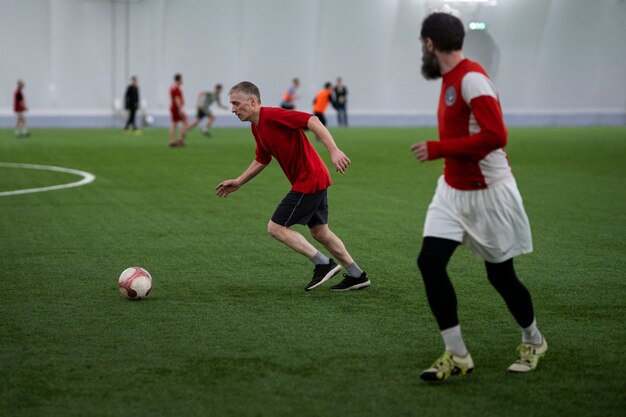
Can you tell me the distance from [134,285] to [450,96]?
11.1 feet

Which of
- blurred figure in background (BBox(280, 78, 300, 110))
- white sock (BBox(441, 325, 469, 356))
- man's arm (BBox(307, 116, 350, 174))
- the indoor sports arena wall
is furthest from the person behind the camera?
blurred figure in background (BBox(280, 78, 300, 110))

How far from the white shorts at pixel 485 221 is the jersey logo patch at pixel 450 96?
1.69 feet

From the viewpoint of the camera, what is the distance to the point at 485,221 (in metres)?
5.42

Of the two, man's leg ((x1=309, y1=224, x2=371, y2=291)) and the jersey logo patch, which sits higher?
the jersey logo patch

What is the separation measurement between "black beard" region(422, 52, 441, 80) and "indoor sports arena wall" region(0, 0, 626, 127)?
36565 millimetres

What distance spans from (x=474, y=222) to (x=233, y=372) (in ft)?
5.52

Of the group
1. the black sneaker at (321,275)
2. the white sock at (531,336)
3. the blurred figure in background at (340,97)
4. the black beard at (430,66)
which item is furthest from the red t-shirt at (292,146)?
the blurred figure in background at (340,97)

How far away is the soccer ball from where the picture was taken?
7.59 m

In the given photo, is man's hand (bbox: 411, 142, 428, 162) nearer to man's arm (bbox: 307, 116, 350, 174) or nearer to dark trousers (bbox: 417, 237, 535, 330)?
dark trousers (bbox: 417, 237, 535, 330)

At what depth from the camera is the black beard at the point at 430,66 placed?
17.7 ft

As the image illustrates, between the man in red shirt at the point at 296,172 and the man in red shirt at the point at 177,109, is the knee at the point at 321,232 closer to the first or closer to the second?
the man in red shirt at the point at 296,172

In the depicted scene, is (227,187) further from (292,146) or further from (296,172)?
(292,146)

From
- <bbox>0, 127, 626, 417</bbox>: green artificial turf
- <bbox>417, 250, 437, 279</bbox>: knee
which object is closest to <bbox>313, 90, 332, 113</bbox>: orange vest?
<bbox>0, 127, 626, 417</bbox>: green artificial turf

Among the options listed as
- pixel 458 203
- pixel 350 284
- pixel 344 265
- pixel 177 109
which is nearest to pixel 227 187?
pixel 344 265
